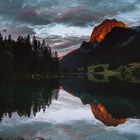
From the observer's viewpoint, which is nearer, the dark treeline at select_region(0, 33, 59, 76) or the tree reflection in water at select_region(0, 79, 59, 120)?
the tree reflection in water at select_region(0, 79, 59, 120)

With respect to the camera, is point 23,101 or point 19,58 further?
point 19,58

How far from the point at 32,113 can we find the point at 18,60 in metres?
116

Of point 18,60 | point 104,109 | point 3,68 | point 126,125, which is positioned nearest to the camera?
point 126,125

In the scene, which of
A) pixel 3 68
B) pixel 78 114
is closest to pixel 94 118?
pixel 78 114

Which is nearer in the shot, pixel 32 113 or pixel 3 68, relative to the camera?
→ pixel 32 113

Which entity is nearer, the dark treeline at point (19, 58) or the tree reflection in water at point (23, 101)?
the tree reflection in water at point (23, 101)

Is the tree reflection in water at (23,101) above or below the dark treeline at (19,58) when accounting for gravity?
below

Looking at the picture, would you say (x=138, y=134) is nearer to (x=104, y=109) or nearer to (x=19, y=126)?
(x=19, y=126)

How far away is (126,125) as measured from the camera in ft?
101

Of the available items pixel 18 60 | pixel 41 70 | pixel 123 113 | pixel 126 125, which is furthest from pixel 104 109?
pixel 41 70

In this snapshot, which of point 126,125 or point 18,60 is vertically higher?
point 18,60

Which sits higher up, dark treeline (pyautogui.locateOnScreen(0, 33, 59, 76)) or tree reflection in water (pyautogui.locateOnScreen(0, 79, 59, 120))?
dark treeline (pyautogui.locateOnScreen(0, 33, 59, 76))

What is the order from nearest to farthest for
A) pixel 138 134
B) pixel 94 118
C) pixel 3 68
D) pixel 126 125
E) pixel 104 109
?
pixel 138 134 → pixel 126 125 → pixel 94 118 → pixel 104 109 → pixel 3 68

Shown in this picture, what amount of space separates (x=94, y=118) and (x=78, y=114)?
12.5 ft
